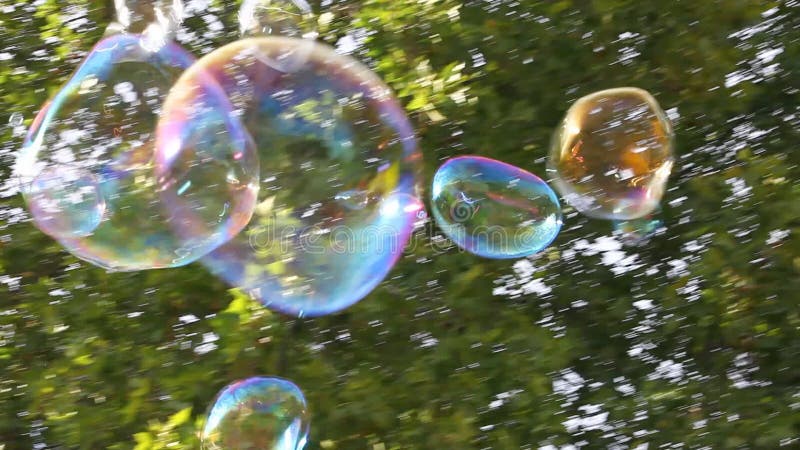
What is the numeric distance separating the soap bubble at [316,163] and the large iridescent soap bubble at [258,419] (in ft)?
1.05

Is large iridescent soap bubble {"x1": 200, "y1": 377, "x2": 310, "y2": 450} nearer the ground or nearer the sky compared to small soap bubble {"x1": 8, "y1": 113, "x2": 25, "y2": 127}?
nearer the ground

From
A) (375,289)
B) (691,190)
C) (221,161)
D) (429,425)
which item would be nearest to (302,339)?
(375,289)

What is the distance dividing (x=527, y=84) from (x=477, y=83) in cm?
19

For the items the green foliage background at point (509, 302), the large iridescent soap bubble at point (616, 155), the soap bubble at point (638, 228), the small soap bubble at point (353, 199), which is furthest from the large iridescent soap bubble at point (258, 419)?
the soap bubble at point (638, 228)

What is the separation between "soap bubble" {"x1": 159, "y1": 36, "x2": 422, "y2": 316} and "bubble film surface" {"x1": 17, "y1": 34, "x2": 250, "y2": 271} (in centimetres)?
12

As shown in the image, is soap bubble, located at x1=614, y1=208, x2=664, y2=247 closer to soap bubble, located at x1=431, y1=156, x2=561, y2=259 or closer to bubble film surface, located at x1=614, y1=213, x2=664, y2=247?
bubble film surface, located at x1=614, y1=213, x2=664, y2=247

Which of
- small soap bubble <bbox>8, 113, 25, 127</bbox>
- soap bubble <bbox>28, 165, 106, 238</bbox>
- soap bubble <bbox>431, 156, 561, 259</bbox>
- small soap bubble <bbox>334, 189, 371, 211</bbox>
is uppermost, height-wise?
small soap bubble <bbox>8, 113, 25, 127</bbox>

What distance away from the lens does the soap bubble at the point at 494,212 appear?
277 cm

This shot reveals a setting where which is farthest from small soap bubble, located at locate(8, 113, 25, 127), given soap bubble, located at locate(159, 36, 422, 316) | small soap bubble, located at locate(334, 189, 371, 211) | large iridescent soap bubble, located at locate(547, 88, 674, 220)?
large iridescent soap bubble, located at locate(547, 88, 674, 220)

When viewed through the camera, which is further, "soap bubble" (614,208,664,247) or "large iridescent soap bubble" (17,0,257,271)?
"soap bubble" (614,208,664,247)

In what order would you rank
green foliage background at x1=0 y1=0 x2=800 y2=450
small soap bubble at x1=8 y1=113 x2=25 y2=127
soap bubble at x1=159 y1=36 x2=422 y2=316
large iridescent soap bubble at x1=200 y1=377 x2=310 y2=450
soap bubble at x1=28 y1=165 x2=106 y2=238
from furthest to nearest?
small soap bubble at x1=8 y1=113 x2=25 y2=127, green foliage background at x1=0 y1=0 x2=800 y2=450, large iridescent soap bubble at x1=200 y1=377 x2=310 y2=450, soap bubble at x1=28 y1=165 x2=106 y2=238, soap bubble at x1=159 y1=36 x2=422 y2=316

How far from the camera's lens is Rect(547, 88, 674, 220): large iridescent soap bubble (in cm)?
271

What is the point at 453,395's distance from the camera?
2.89 metres

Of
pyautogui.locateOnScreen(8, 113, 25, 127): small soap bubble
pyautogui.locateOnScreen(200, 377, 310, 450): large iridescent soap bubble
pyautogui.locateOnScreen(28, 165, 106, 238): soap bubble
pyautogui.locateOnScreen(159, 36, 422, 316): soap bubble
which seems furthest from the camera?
pyautogui.locateOnScreen(8, 113, 25, 127): small soap bubble
